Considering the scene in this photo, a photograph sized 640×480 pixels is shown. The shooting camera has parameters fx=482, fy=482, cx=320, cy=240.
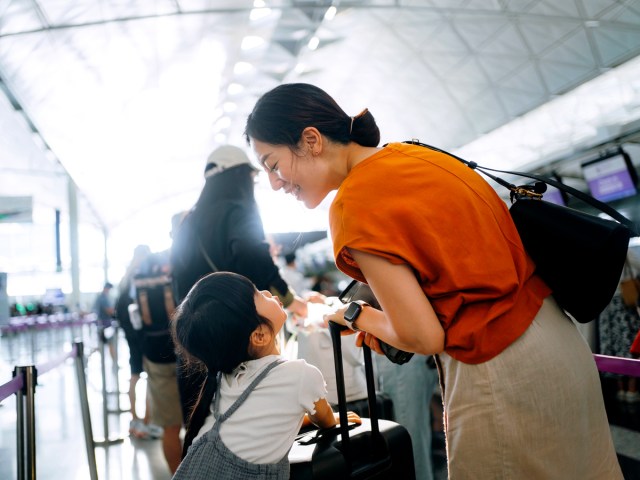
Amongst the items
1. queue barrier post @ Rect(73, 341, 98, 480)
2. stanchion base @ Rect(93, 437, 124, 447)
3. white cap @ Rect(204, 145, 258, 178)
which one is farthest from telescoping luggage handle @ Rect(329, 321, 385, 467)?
stanchion base @ Rect(93, 437, 124, 447)

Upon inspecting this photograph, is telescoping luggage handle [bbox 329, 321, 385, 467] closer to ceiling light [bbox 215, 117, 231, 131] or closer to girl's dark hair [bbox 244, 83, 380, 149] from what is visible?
girl's dark hair [bbox 244, 83, 380, 149]

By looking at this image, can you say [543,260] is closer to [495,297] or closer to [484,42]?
[495,297]

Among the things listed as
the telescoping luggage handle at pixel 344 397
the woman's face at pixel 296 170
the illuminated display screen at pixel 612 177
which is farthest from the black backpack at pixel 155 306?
the illuminated display screen at pixel 612 177

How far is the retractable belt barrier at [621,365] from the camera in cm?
168

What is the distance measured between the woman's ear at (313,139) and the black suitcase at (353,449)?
1.74 ft

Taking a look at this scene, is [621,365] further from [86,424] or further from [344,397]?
[86,424]

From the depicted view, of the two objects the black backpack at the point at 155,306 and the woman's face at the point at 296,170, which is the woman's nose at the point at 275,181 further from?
the black backpack at the point at 155,306

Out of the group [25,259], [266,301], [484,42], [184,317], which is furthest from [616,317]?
[25,259]

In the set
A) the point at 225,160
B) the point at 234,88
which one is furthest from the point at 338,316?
the point at 234,88

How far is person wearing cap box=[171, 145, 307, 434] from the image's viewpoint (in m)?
2.42

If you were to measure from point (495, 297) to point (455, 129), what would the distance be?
19.4 m

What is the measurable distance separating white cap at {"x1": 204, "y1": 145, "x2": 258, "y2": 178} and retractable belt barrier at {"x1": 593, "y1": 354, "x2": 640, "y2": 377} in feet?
6.15

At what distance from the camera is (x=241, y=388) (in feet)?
5.41

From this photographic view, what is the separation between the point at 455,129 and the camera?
19188mm
